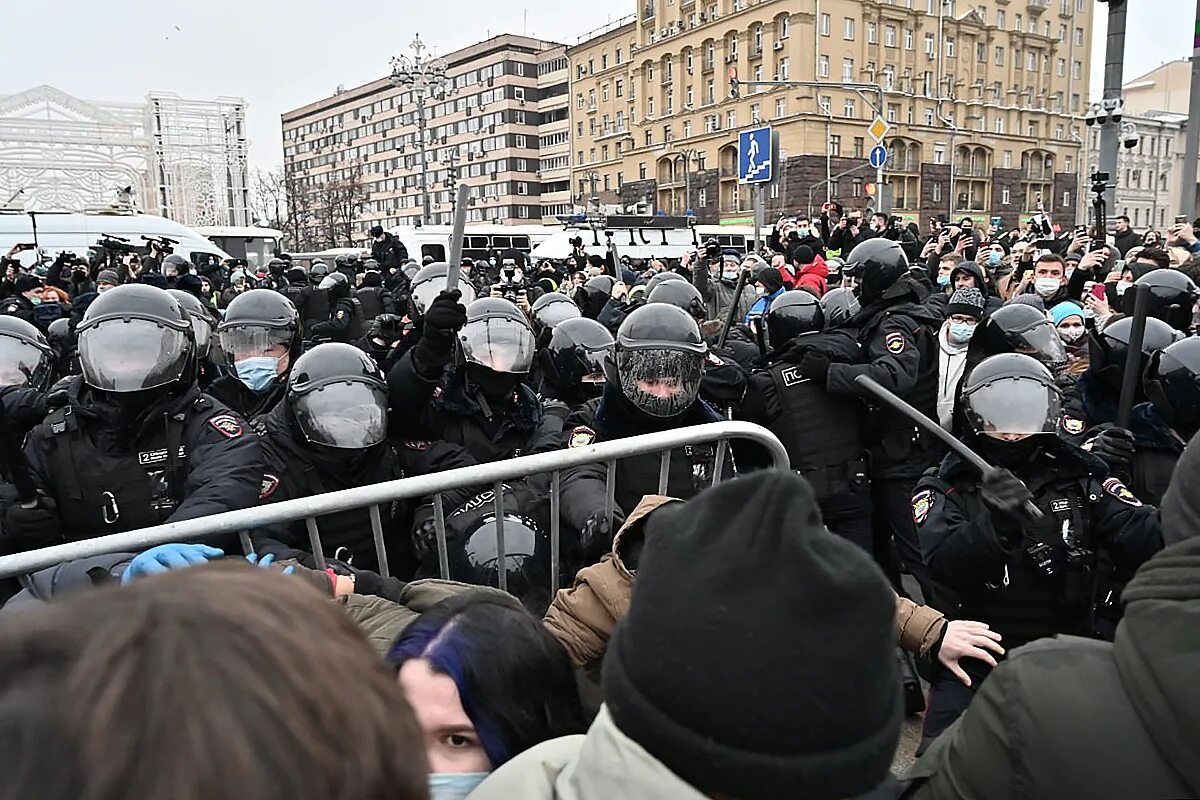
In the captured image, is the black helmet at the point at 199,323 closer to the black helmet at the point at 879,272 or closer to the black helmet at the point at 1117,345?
the black helmet at the point at 879,272

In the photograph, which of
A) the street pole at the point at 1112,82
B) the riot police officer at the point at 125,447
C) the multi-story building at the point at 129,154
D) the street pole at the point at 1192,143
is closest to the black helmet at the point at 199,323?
the riot police officer at the point at 125,447

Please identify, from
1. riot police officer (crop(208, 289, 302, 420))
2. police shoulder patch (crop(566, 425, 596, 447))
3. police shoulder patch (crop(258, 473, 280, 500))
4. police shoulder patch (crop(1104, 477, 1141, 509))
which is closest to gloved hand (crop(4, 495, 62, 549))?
police shoulder patch (crop(258, 473, 280, 500))

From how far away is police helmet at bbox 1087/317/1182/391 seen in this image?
4.19 meters

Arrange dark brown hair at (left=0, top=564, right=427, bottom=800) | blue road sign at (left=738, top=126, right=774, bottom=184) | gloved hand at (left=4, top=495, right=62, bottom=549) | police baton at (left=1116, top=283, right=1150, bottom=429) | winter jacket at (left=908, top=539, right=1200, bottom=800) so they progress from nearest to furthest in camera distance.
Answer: dark brown hair at (left=0, top=564, right=427, bottom=800) < winter jacket at (left=908, top=539, right=1200, bottom=800) < gloved hand at (left=4, top=495, right=62, bottom=549) < police baton at (left=1116, top=283, right=1150, bottom=429) < blue road sign at (left=738, top=126, right=774, bottom=184)

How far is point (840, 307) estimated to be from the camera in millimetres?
6105

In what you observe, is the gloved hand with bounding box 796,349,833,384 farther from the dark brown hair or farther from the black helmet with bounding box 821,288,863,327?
the dark brown hair

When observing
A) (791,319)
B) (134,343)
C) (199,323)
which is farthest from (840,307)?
(134,343)

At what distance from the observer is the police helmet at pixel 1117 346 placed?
4.19 m

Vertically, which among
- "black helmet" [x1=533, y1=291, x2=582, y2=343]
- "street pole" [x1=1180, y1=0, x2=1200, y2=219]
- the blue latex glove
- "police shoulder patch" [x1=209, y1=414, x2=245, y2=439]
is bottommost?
the blue latex glove

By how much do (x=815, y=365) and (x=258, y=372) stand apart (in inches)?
120

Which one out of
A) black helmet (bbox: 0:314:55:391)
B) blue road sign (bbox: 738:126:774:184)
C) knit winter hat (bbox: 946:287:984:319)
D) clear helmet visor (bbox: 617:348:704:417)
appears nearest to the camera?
clear helmet visor (bbox: 617:348:704:417)

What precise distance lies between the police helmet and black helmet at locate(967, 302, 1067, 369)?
0.55 meters

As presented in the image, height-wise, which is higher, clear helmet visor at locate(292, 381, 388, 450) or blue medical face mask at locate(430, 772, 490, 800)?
clear helmet visor at locate(292, 381, 388, 450)

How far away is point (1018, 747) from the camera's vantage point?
1.34 meters
